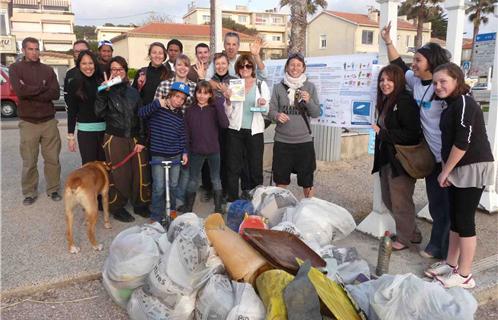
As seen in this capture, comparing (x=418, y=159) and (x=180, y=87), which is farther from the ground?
(x=180, y=87)

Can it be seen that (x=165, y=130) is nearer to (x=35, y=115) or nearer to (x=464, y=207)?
(x=35, y=115)

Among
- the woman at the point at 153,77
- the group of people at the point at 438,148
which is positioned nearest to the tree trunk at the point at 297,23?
the woman at the point at 153,77

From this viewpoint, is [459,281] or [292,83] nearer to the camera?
[459,281]

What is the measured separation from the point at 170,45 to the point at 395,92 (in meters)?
3.04

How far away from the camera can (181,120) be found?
14.9 ft

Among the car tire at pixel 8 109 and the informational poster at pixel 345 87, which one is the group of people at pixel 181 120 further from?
the car tire at pixel 8 109

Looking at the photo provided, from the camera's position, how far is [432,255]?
4023 millimetres

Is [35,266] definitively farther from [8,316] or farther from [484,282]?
[484,282]

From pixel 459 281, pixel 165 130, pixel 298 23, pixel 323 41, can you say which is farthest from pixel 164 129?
pixel 323 41

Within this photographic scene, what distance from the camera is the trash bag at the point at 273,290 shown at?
2.46m

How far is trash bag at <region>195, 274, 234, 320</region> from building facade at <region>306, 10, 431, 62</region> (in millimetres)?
42377

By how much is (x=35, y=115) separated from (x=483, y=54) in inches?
228

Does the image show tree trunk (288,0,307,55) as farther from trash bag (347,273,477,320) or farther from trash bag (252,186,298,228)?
trash bag (347,273,477,320)

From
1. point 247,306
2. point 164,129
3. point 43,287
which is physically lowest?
point 43,287
